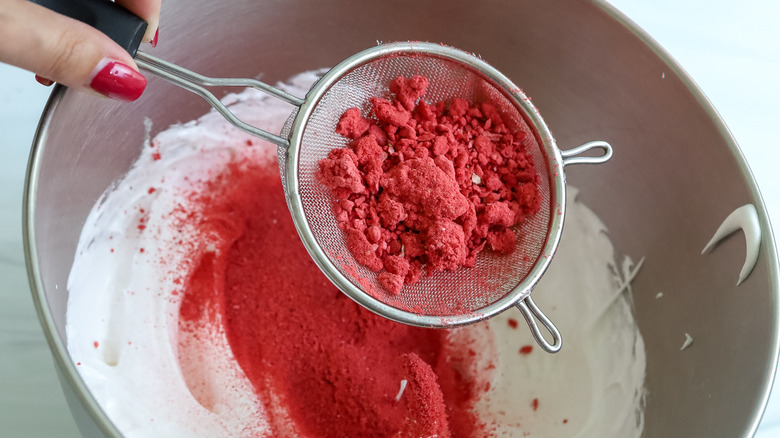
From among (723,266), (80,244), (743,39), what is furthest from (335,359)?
(743,39)

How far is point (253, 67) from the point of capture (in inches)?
48.1

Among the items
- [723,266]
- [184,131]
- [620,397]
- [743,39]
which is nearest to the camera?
[723,266]

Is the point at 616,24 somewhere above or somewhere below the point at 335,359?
above

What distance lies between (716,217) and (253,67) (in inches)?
37.6

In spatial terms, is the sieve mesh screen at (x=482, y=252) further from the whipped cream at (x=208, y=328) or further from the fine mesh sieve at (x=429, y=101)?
the whipped cream at (x=208, y=328)

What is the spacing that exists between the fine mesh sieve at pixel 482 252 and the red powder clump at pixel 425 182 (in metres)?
0.02

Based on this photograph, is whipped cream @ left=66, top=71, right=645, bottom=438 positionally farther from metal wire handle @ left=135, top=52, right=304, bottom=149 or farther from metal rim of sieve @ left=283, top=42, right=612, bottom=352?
metal wire handle @ left=135, top=52, right=304, bottom=149

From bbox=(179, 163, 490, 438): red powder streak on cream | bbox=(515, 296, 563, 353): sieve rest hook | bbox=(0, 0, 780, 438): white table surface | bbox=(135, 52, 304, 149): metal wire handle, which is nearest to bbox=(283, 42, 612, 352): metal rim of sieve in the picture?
bbox=(515, 296, 563, 353): sieve rest hook

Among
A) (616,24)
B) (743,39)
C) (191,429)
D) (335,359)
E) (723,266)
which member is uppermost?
(743,39)

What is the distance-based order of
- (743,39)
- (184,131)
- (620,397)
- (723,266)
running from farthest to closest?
(743,39) → (184,131) → (620,397) → (723,266)

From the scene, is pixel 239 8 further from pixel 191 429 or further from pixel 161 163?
pixel 191 429

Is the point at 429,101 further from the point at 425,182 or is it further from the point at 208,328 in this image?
the point at 208,328

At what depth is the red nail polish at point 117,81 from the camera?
2.45ft

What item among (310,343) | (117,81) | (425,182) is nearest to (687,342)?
(425,182)
